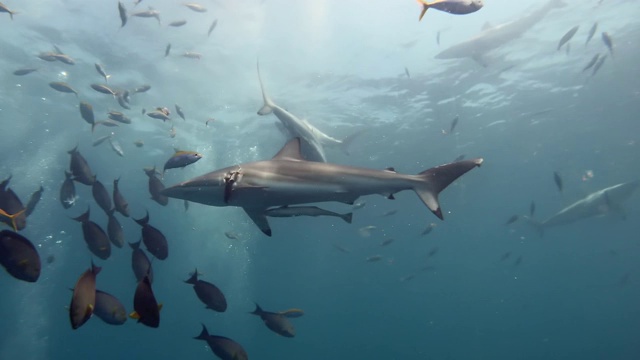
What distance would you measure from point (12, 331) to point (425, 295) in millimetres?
122474

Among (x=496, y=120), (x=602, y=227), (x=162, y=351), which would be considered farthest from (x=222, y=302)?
(x=162, y=351)

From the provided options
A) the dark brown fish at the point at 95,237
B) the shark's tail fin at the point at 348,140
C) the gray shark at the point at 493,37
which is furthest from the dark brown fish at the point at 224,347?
the gray shark at the point at 493,37

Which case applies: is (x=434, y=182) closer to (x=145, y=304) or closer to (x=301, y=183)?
(x=301, y=183)

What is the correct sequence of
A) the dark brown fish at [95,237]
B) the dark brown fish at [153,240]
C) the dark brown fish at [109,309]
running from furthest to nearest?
1. the dark brown fish at [95,237]
2. the dark brown fish at [153,240]
3. the dark brown fish at [109,309]

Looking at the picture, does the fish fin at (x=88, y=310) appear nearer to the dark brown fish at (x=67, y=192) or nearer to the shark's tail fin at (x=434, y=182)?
the shark's tail fin at (x=434, y=182)

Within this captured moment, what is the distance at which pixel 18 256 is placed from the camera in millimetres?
3771

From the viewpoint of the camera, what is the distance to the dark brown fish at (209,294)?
17.7 ft

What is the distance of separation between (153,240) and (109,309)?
98cm

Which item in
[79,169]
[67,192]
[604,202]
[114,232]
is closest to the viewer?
[114,232]

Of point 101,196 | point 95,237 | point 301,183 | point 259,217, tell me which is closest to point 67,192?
point 101,196

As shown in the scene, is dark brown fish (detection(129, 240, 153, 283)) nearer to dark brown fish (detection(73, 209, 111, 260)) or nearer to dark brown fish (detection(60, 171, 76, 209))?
dark brown fish (detection(73, 209, 111, 260))

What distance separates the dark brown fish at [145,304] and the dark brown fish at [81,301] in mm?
362

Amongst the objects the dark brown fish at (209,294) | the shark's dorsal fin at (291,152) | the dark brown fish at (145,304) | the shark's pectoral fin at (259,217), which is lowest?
the dark brown fish at (209,294)

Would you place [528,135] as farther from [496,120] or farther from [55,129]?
[55,129]
